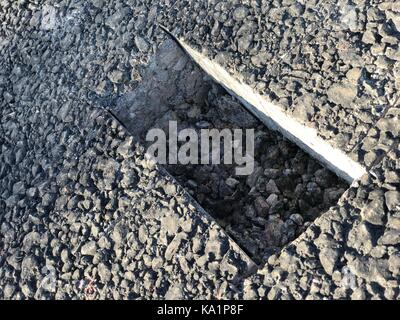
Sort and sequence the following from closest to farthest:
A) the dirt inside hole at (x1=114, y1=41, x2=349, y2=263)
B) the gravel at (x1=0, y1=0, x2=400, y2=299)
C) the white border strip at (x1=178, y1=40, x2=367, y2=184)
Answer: the gravel at (x1=0, y1=0, x2=400, y2=299), the white border strip at (x1=178, y1=40, x2=367, y2=184), the dirt inside hole at (x1=114, y1=41, x2=349, y2=263)

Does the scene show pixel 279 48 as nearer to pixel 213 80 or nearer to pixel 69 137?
pixel 213 80

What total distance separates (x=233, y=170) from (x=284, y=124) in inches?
16.2

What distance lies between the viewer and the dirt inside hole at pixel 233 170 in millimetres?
2994

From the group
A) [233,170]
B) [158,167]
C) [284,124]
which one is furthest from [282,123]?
[158,167]

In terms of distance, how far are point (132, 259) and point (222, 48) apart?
1.28 metres

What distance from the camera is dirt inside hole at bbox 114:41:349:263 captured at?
9.82 feet

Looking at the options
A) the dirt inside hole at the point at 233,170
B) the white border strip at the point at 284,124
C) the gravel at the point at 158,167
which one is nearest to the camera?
the gravel at the point at 158,167

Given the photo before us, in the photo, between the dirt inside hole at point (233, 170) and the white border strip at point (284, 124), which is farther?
the dirt inside hole at point (233, 170)

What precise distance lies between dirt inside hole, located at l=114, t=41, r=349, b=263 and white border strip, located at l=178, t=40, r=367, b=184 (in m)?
0.06

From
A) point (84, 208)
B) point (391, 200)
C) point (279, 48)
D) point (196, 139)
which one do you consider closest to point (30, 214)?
point (84, 208)

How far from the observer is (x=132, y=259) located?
292 cm

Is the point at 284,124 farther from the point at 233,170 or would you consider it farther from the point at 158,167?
the point at 158,167

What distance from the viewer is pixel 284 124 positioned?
3137 millimetres

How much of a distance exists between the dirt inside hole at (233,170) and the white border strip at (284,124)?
6 centimetres
